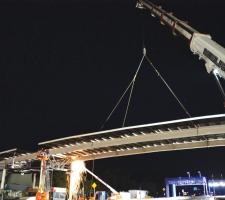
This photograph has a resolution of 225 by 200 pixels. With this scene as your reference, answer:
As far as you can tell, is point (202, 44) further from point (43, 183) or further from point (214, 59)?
point (43, 183)

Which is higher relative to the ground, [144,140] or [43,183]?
[144,140]

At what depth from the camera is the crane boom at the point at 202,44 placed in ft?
48.0

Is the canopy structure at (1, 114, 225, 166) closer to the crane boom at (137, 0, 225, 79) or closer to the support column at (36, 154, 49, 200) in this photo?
the support column at (36, 154, 49, 200)

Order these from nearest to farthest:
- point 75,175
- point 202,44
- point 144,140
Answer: point 202,44 → point 144,140 → point 75,175

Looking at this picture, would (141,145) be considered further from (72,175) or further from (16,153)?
(16,153)

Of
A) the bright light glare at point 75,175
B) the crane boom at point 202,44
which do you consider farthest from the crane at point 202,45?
the bright light glare at point 75,175

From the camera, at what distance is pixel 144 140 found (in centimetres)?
2398

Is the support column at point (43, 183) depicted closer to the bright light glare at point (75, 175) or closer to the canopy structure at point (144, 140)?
the canopy structure at point (144, 140)

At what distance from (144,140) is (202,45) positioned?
10255 millimetres

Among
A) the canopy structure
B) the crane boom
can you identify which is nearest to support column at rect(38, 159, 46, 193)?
the canopy structure

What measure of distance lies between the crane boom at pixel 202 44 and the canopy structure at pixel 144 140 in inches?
177

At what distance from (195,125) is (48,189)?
49.3 ft

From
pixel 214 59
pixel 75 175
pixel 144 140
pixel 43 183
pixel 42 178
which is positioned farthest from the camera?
pixel 75 175

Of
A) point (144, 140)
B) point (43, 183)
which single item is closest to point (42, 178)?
point (43, 183)
